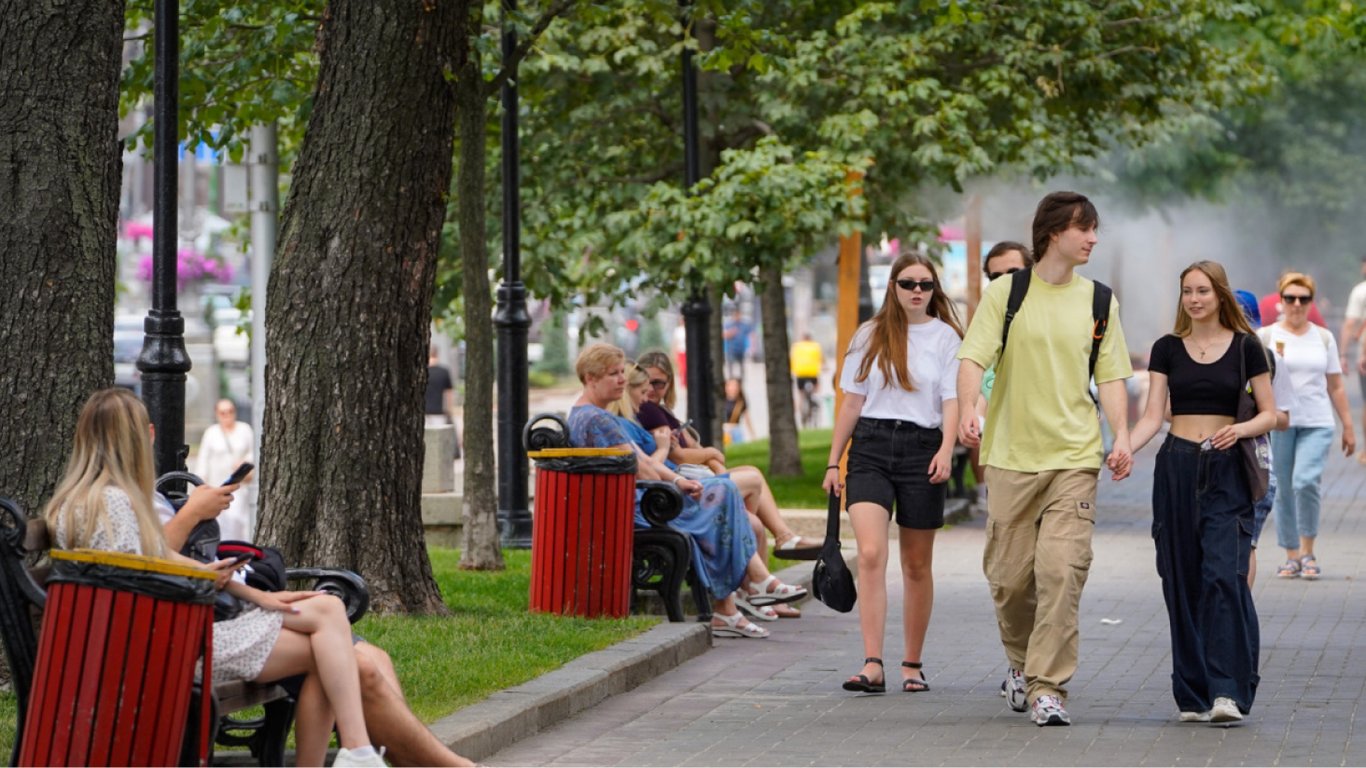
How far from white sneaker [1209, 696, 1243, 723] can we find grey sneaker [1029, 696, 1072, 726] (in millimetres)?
508

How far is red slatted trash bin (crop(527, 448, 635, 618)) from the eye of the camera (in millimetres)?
9922

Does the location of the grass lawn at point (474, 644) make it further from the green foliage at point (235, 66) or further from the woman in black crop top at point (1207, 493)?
the green foliage at point (235, 66)

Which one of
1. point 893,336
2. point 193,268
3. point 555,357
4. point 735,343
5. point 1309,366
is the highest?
point 193,268

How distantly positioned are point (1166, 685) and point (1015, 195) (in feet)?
70.1

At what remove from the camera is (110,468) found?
5.77m

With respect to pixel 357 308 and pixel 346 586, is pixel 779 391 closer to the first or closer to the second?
pixel 357 308

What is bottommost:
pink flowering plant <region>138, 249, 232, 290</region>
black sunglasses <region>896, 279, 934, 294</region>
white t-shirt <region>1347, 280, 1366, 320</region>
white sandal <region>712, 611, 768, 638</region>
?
white sandal <region>712, 611, 768, 638</region>

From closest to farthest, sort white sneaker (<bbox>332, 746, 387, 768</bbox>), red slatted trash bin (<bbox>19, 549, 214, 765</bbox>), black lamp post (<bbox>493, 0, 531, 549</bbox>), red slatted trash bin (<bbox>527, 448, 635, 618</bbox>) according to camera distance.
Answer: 1. red slatted trash bin (<bbox>19, 549, 214, 765</bbox>)
2. white sneaker (<bbox>332, 746, 387, 768</bbox>)
3. red slatted trash bin (<bbox>527, 448, 635, 618</bbox>)
4. black lamp post (<bbox>493, 0, 531, 549</bbox>)

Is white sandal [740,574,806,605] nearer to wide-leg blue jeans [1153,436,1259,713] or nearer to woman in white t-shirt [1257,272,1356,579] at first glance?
woman in white t-shirt [1257,272,1356,579]

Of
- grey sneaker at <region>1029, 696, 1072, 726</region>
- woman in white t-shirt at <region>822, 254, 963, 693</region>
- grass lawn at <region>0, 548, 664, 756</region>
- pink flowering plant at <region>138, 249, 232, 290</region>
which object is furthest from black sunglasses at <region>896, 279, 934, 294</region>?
pink flowering plant at <region>138, 249, 232, 290</region>

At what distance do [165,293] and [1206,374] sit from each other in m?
4.06

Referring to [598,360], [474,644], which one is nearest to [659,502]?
[598,360]

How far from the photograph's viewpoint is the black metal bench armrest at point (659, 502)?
1040 centimetres

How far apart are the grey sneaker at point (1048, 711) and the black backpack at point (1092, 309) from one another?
1.16 metres
